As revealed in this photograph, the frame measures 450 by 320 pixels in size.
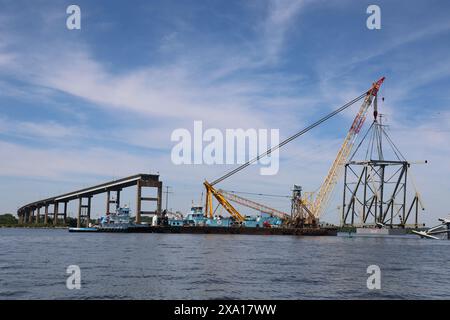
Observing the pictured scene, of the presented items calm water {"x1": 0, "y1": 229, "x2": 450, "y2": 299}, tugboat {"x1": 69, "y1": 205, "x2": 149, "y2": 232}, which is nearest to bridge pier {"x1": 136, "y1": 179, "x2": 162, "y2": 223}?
tugboat {"x1": 69, "y1": 205, "x2": 149, "y2": 232}

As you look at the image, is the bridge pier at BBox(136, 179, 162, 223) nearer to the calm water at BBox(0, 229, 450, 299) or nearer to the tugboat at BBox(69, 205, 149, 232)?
the tugboat at BBox(69, 205, 149, 232)

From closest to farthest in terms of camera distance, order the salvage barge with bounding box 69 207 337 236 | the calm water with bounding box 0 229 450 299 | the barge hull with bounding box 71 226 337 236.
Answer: the calm water with bounding box 0 229 450 299 → the barge hull with bounding box 71 226 337 236 → the salvage barge with bounding box 69 207 337 236

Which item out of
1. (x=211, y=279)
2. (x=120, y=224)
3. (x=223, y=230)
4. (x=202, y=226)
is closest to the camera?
(x=211, y=279)

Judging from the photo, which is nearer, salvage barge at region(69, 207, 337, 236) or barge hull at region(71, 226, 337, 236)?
barge hull at region(71, 226, 337, 236)

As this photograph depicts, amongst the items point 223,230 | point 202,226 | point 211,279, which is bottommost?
point 223,230

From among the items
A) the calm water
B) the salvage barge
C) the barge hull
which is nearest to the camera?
the calm water

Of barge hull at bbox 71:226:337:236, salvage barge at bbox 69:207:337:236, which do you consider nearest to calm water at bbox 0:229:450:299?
barge hull at bbox 71:226:337:236

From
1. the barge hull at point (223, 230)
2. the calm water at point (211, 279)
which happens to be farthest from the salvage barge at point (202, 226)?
the calm water at point (211, 279)

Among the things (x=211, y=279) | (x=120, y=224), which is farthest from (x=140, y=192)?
(x=211, y=279)

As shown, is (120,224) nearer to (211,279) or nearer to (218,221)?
(218,221)

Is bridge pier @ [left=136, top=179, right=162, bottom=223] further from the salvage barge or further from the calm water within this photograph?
the calm water

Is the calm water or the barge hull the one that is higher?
the calm water

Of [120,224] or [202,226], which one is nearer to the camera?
[202,226]
